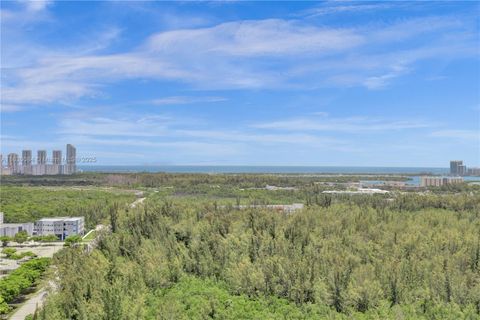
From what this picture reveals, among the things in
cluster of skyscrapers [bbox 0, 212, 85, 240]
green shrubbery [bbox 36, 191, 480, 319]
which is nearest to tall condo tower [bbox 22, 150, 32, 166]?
cluster of skyscrapers [bbox 0, 212, 85, 240]

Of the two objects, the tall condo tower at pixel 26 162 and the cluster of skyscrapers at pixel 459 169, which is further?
the cluster of skyscrapers at pixel 459 169

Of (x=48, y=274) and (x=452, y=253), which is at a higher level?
(x=452, y=253)

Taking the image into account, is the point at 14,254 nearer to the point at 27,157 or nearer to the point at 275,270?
the point at 275,270

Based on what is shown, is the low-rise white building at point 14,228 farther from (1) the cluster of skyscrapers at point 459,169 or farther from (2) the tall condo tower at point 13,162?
(1) the cluster of skyscrapers at point 459,169

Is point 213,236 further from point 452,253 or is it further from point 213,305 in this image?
point 452,253

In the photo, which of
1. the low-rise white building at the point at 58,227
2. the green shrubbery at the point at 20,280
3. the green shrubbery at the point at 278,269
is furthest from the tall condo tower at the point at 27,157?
the green shrubbery at the point at 20,280

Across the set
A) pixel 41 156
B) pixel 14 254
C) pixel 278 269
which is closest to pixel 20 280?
pixel 14 254

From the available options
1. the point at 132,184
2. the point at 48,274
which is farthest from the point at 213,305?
the point at 132,184

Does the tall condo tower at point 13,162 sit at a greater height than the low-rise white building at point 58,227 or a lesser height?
greater

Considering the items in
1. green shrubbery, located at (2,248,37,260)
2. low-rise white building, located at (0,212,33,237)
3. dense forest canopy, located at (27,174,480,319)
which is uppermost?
dense forest canopy, located at (27,174,480,319)

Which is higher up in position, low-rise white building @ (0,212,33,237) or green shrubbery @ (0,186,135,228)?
green shrubbery @ (0,186,135,228)

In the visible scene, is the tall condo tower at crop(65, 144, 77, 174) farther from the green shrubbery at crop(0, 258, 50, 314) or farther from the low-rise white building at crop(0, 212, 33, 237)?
the green shrubbery at crop(0, 258, 50, 314)
